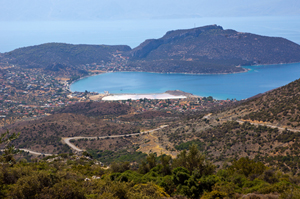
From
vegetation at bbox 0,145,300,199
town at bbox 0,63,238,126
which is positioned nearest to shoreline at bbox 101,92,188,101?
town at bbox 0,63,238,126

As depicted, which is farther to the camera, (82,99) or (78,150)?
(82,99)

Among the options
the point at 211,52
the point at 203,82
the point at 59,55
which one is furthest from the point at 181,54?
the point at 59,55

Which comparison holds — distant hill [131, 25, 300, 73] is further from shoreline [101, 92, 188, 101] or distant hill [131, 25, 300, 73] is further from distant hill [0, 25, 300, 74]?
shoreline [101, 92, 188, 101]

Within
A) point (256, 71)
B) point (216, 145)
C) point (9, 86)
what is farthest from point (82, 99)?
point (256, 71)

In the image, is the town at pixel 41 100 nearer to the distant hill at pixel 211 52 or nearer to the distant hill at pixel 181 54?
the distant hill at pixel 181 54

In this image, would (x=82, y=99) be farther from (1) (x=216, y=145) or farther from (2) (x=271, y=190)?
(2) (x=271, y=190)

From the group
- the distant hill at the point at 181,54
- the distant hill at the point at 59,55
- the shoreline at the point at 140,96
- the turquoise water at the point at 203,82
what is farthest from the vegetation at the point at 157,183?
the distant hill at the point at 59,55
